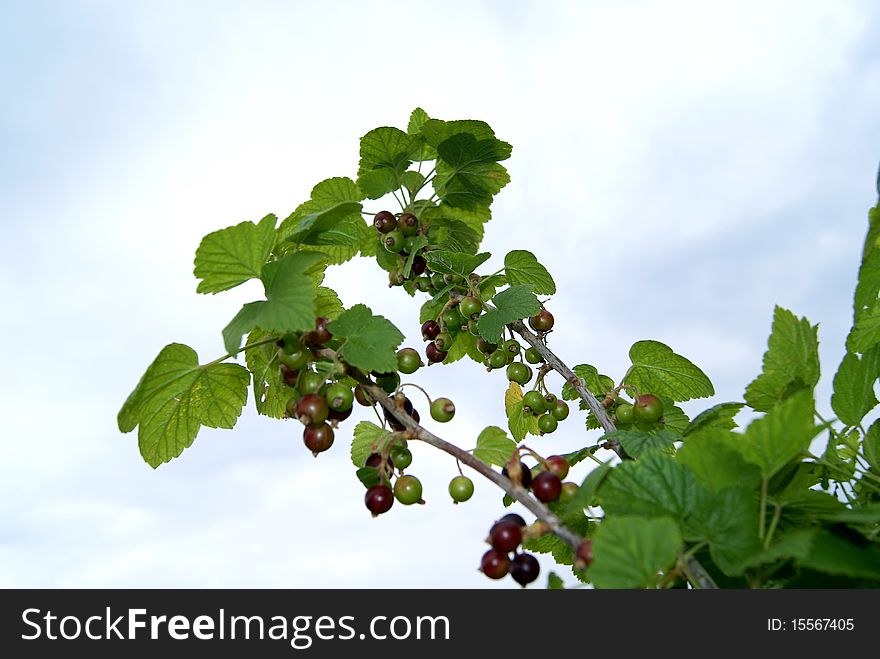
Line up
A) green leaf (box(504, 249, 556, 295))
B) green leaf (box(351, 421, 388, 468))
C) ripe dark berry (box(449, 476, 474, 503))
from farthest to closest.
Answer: green leaf (box(504, 249, 556, 295)) < green leaf (box(351, 421, 388, 468)) < ripe dark berry (box(449, 476, 474, 503))

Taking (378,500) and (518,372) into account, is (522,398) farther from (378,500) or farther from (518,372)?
(378,500)

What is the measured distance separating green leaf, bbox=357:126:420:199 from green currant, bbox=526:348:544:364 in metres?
0.70

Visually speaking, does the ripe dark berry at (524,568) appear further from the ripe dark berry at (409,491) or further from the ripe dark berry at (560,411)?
the ripe dark berry at (560,411)

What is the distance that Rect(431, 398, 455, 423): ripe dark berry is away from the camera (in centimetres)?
154

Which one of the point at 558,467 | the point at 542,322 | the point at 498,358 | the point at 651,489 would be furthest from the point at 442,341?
the point at 651,489

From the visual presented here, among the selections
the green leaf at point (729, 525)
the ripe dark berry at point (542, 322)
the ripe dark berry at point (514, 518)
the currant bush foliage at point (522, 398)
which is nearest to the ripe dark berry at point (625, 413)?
the currant bush foliage at point (522, 398)

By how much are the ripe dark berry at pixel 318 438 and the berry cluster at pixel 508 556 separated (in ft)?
1.30

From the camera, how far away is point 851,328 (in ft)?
4.95

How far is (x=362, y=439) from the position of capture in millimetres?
1648

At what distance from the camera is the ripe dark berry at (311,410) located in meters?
1.34

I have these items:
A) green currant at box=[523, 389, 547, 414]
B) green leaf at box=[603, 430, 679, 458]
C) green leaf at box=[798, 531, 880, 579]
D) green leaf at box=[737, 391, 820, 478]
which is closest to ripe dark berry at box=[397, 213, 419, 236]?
green currant at box=[523, 389, 547, 414]

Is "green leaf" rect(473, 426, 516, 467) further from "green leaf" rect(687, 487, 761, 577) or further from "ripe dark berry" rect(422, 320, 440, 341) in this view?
"ripe dark berry" rect(422, 320, 440, 341)

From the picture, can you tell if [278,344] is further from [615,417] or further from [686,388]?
[686,388]
